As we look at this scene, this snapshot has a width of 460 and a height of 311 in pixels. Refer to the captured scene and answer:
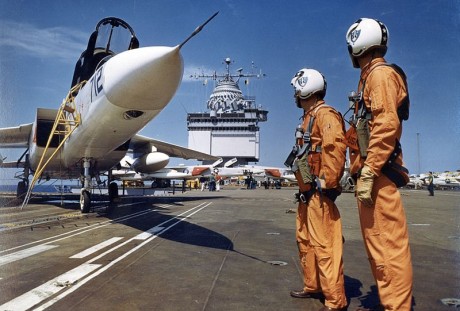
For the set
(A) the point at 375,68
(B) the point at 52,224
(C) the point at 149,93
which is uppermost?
(C) the point at 149,93

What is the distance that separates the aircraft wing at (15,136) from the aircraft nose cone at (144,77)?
12.4m

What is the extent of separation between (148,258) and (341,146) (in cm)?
357

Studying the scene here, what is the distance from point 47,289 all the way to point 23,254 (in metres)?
2.38

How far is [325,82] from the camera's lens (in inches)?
167

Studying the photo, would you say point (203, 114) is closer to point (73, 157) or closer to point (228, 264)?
point (73, 157)

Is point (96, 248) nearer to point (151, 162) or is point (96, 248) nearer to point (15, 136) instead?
point (151, 162)

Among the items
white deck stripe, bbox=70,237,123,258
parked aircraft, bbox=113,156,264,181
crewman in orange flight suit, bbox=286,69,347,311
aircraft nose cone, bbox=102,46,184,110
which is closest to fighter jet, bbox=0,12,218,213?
aircraft nose cone, bbox=102,46,184,110

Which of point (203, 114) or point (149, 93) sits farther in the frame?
point (203, 114)

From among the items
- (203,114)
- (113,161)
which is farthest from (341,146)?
(203,114)

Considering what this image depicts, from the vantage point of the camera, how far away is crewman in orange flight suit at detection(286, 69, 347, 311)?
3487 mm

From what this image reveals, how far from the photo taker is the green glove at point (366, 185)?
2.96m

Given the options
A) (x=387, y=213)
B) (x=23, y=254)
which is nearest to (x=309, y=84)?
(x=387, y=213)

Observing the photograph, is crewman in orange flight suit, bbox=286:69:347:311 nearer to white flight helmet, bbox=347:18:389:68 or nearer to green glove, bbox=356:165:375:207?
green glove, bbox=356:165:375:207

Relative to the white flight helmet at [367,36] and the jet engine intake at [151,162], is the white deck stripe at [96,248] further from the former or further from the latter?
the jet engine intake at [151,162]
